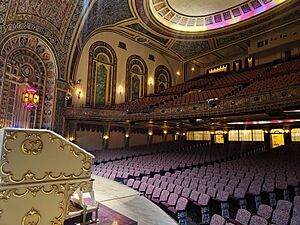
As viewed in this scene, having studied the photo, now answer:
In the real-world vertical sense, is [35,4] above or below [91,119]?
above

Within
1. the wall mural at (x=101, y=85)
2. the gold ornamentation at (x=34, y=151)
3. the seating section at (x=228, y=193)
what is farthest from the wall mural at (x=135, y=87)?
the gold ornamentation at (x=34, y=151)

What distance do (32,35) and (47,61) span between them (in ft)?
4.26

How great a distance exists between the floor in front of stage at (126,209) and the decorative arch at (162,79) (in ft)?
37.8

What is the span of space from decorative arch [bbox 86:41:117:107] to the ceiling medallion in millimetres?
3530

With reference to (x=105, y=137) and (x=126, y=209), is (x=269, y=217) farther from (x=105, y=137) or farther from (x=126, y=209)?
(x=105, y=137)

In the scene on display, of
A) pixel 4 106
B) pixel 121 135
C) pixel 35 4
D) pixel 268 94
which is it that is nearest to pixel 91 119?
pixel 121 135

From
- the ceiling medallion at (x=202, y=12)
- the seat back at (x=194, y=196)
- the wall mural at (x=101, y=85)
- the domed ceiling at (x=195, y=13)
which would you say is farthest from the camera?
the wall mural at (x=101, y=85)

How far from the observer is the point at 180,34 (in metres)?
13.6

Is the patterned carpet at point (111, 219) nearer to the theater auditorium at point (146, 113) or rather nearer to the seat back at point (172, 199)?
the theater auditorium at point (146, 113)

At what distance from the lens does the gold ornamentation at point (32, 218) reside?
74.5 inches

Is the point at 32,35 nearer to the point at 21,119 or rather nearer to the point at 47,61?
the point at 47,61

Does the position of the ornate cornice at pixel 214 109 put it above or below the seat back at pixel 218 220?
above

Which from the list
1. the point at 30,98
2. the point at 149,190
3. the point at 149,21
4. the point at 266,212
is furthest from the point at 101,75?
the point at 266,212

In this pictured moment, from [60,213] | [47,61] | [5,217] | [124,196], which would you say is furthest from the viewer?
[47,61]
